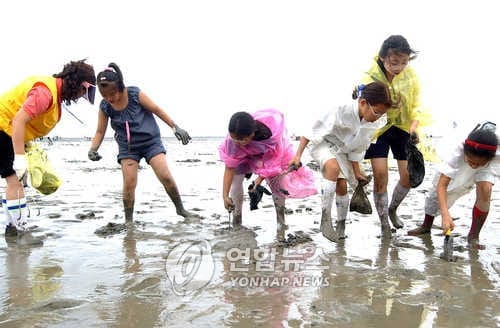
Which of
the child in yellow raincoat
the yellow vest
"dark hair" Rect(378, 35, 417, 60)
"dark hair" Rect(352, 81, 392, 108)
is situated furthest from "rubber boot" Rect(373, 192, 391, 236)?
the yellow vest

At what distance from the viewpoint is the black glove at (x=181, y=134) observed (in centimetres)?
504

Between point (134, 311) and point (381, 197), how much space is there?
2900 millimetres

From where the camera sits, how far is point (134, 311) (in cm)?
238

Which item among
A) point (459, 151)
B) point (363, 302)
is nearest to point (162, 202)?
point (459, 151)

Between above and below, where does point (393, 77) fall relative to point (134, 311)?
above

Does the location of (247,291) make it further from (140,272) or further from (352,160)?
(352,160)

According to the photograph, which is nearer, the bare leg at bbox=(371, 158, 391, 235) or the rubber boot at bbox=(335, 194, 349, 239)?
the rubber boot at bbox=(335, 194, 349, 239)

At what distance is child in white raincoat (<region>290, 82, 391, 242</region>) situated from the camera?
3986 mm

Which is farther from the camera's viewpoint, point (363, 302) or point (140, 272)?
point (140, 272)

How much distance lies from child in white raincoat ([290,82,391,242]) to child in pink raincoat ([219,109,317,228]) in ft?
1.06

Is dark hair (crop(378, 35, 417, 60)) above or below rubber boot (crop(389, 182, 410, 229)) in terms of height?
above

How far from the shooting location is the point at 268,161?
14.8ft

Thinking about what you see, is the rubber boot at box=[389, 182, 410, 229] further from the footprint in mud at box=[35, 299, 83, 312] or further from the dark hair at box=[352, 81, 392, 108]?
the footprint in mud at box=[35, 299, 83, 312]

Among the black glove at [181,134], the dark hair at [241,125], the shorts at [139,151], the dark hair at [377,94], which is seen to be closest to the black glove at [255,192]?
the dark hair at [241,125]
